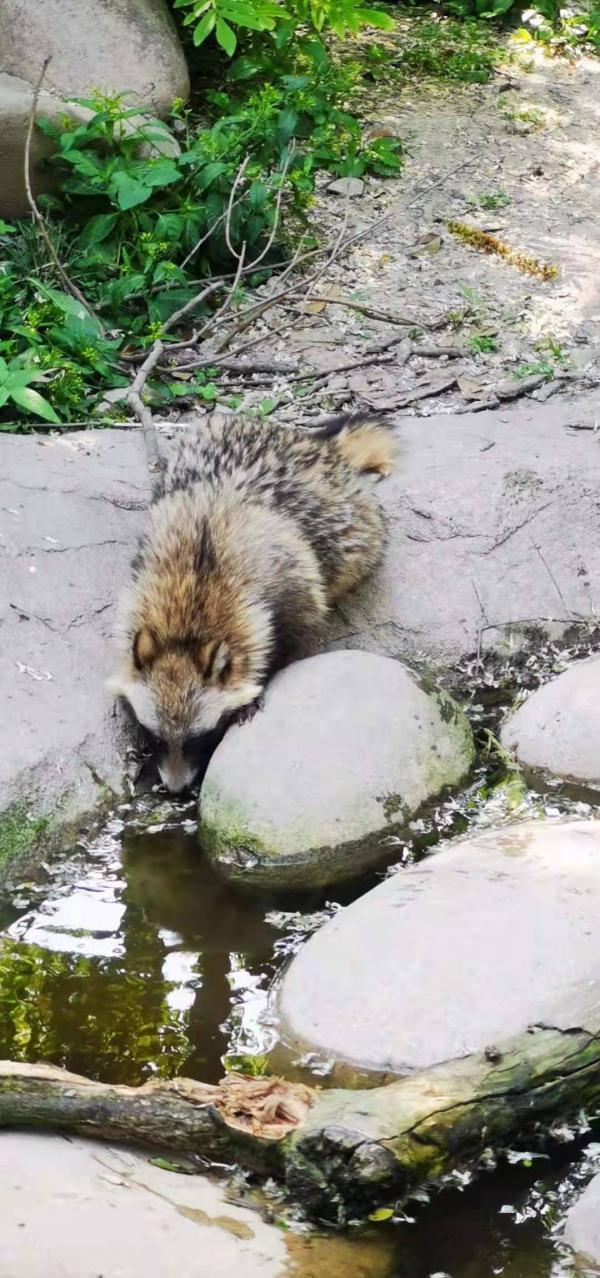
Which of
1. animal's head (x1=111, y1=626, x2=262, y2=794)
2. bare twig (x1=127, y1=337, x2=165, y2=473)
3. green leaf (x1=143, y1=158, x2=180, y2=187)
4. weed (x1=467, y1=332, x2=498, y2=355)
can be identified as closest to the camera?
animal's head (x1=111, y1=626, x2=262, y2=794)

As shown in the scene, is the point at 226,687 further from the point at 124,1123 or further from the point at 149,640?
the point at 124,1123

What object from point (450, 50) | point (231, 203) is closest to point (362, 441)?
point (231, 203)

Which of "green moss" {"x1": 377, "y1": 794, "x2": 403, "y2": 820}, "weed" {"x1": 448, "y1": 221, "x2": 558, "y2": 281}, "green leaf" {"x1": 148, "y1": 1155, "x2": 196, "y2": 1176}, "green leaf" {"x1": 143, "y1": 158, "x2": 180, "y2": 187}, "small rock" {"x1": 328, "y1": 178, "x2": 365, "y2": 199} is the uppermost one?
"green leaf" {"x1": 143, "y1": 158, "x2": 180, "y2": 187}

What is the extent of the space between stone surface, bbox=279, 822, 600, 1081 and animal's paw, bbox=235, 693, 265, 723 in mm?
1105

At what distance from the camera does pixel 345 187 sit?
9648 mm

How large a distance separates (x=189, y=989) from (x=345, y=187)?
660 cm

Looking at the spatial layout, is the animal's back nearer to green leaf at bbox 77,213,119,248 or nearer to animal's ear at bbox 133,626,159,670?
animal's ear at bbox 133,626,159,670

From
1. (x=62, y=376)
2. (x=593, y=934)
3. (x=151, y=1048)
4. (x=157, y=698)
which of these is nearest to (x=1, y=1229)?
(x=151, y=1048)

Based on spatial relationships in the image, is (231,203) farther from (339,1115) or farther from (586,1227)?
(586,1227)

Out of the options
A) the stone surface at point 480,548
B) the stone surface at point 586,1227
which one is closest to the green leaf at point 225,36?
the stone surface at point 480,548

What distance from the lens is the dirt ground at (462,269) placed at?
8133 mm

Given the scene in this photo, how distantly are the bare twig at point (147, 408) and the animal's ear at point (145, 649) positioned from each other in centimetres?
152

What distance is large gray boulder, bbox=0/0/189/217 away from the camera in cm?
923

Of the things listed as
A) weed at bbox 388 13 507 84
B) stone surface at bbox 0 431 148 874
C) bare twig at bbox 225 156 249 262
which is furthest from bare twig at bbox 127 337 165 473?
weed at bbox 388 13 507 84
